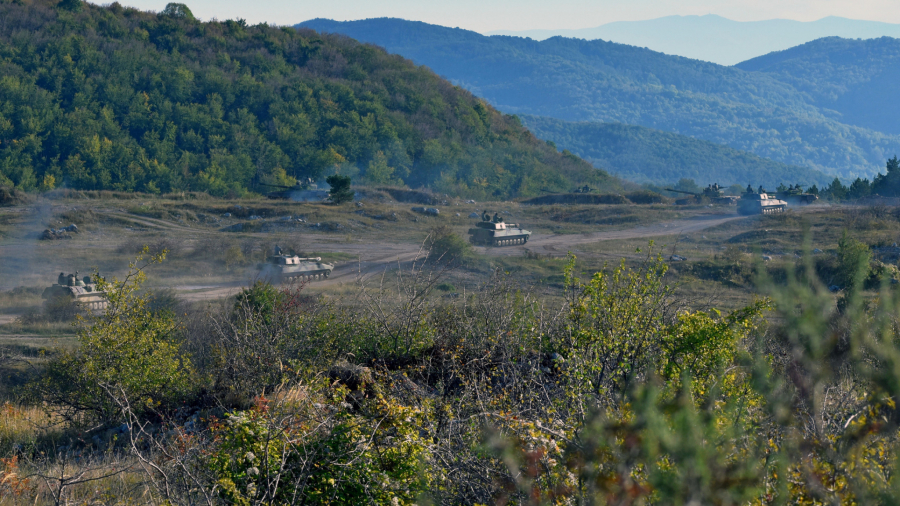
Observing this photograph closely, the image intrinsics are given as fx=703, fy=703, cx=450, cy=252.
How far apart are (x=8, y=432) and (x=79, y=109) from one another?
197 ft

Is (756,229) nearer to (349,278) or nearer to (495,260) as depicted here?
(495,260)

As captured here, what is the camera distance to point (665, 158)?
561 ft

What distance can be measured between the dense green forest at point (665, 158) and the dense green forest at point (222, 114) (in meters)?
79.6

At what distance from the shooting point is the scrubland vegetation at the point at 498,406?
2.69m

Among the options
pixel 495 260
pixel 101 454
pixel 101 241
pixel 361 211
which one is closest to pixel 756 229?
pixel 495 260

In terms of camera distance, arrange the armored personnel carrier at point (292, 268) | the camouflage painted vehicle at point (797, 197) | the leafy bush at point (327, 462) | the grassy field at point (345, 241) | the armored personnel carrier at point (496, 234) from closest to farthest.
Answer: the leafy bush at point (327, 462) → the armored personnel carrier at point (292, 268) → the grassy field at point (345, 241) → the armored personnel carrier at point (496, 234) → the camouflage painted vehicle at point (797, 197)

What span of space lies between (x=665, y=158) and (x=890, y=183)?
4537 inches

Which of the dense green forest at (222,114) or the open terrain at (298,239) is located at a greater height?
the dense green forest at (222,114)

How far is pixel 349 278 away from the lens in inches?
1089

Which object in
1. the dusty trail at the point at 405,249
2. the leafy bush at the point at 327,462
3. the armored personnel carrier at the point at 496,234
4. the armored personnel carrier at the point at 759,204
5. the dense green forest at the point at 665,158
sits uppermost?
the dense green forest at the point at 665,158

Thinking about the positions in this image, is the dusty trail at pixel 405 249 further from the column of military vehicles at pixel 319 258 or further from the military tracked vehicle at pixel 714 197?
the military tracked vehicle at pixel 714 197

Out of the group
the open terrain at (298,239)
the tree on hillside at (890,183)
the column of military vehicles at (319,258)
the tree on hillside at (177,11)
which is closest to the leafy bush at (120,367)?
the column of military vehicles at (319,258)

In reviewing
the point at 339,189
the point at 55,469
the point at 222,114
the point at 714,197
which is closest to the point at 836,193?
the point at 714,197

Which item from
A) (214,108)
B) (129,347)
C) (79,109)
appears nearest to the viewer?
(129,347)
